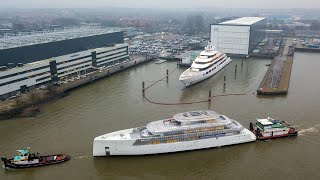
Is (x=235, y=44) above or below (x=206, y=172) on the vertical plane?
above

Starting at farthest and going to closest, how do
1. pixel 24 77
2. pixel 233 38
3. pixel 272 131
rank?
pixel 233 38
pixel 24 77
pixel 272 131

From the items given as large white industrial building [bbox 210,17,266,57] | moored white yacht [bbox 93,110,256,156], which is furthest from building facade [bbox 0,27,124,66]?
large white industrial building [bbox 210,17,266,57]

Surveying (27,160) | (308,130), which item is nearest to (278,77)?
(308,130)

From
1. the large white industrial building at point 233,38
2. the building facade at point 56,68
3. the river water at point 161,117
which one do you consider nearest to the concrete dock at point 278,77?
the river water at point 161,117

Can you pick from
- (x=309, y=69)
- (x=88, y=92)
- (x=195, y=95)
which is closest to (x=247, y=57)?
(x=309, y=69)

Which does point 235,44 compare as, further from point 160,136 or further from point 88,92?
point 160,136

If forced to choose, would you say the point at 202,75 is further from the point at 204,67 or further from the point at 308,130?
the point at 308,130
